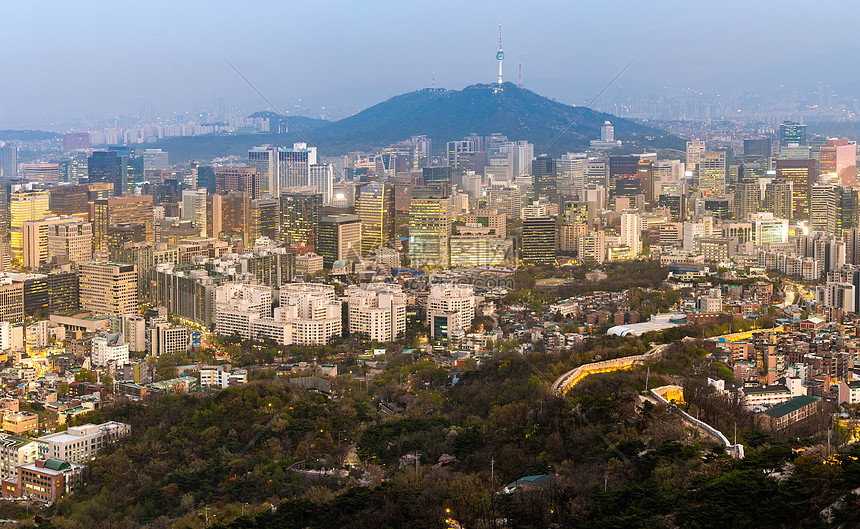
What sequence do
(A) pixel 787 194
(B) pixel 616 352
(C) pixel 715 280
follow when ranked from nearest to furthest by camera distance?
(B) pixel 616 352 < (C) pixel 715 280 < (A) pixel 787 194

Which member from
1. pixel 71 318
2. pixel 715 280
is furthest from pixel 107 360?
pixel 715 280

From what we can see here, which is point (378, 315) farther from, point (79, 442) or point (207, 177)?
point (207, 177)

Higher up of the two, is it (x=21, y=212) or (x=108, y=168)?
(x=108, y=168)

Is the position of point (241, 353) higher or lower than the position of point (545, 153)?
lower

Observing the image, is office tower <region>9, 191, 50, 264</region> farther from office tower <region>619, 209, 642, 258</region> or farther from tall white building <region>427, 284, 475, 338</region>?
office tower <region>619, 209, 642, 258</region>

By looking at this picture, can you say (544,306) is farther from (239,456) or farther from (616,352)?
(239,456)

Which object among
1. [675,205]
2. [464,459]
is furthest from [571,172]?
[464,459]

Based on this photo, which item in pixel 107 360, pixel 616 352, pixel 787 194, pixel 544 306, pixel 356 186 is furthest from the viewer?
pixel 787 194
